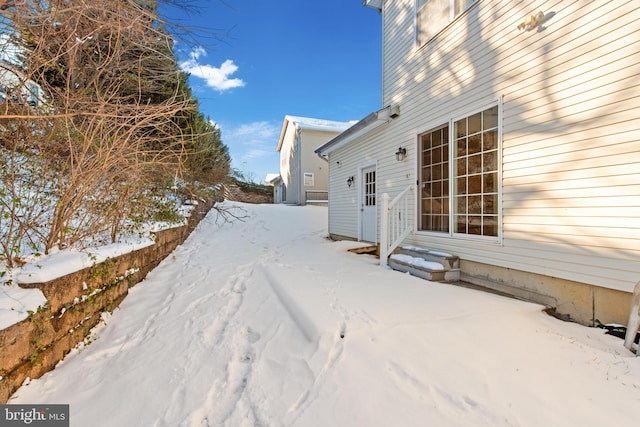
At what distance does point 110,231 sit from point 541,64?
17.5ft

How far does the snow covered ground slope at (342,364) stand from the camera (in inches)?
65.2

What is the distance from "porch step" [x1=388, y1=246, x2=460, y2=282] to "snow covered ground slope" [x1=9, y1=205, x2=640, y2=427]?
1.88 feet

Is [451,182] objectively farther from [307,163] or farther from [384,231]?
[307,163]

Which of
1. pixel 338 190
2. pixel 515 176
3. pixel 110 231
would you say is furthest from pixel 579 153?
pixel 338 190

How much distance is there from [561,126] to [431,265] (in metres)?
2.15

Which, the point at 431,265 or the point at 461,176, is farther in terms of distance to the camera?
the point at 461,176

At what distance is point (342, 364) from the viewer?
204 centimetres

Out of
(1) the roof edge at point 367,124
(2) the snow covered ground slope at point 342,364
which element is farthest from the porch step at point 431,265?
(1) the roof edge at point 367,124

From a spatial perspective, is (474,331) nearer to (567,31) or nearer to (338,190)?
(567,31)

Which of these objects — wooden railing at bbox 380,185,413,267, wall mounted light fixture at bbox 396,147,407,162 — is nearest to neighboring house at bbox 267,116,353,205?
wall mounted light fixture at bbox 396,147,407,162

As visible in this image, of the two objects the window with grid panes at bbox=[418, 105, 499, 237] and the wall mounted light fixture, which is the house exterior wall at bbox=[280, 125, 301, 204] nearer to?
the wall mounted light fixture

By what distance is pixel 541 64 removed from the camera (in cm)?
320

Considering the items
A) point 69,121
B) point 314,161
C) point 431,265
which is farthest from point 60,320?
point 314,161

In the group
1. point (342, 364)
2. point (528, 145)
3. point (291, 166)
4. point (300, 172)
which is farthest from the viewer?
point (291, 166)
